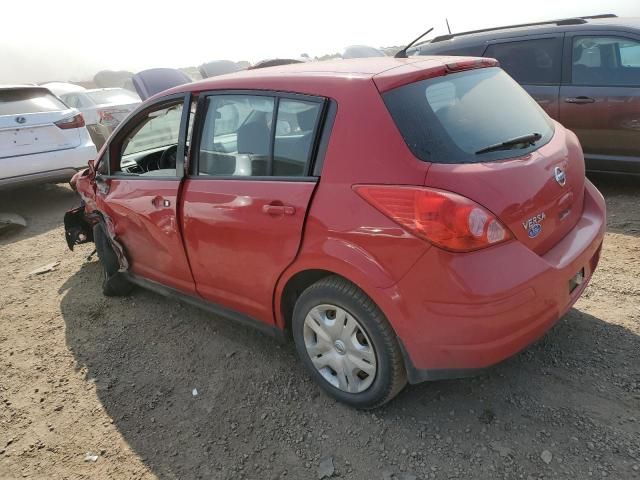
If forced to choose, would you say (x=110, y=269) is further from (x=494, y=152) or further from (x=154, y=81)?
(x=154, y=81)

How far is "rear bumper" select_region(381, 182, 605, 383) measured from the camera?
1.91m

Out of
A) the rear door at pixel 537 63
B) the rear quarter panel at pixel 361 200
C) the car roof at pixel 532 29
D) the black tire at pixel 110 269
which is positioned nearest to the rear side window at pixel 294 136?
the rear quarter panel at pixel 361 200

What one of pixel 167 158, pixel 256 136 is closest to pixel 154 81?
pixel 167 158

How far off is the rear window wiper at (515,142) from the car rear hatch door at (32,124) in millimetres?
Answer: 5802

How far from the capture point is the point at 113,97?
32.6 feet

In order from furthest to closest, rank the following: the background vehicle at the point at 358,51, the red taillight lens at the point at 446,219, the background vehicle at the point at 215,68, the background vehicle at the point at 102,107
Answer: the background vehicle at the point at 358,51, the background vehicle at the point at 215,68, the background vehicle at the point at 102,107, the red taillight lens at the point at 446,219

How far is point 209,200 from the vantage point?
268 centimetres

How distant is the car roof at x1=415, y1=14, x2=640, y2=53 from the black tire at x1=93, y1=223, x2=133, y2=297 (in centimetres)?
426

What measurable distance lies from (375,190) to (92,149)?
5.67 metres

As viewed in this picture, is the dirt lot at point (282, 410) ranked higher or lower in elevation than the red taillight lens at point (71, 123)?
lower

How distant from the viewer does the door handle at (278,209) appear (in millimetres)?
2305

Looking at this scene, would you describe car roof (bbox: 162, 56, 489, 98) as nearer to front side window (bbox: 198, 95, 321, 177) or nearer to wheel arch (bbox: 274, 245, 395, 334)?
front side window (bbox: 198, 95, 321, 177)

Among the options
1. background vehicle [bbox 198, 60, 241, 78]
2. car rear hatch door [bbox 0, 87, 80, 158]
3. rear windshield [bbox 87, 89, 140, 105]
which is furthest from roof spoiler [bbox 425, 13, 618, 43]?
background vehicle [bbox 198, 60, 241, 78]

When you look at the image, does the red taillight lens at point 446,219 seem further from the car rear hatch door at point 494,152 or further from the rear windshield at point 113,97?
the rear windshield at point 113,97
